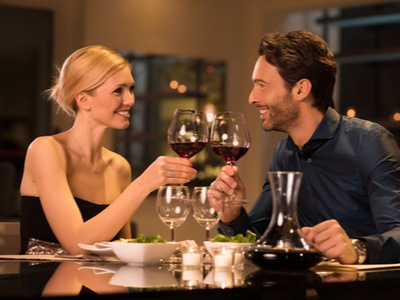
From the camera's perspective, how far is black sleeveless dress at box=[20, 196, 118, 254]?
3.24 metres

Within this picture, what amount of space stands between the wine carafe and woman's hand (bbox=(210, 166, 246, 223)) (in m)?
0.38

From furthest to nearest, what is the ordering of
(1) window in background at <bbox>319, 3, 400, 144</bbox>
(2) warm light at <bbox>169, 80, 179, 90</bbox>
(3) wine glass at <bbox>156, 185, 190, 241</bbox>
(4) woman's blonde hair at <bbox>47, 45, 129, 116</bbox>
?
(1) window in background at <bbox>319, 3, 400, 144</bbox>
(2) warm light at <bbox>169, 80, 179, 90</bbox>
(4) woman's blonde hair at <bbox>47, 45, 129, 116</bbox>
(3) wine glass at <bbox>156, 185, 190, 241</bbox>

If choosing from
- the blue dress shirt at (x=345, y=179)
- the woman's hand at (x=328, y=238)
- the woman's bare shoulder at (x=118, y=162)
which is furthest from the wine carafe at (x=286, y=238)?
the woman's bare shoulder at (x=118, y=162)

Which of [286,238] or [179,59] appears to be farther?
[179,59]

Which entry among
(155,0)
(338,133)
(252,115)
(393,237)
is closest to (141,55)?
(155,0)

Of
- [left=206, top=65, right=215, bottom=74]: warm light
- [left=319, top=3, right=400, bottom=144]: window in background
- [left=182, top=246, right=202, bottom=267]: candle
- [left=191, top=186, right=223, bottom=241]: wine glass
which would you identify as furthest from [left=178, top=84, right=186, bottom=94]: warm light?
[left=182, top=246, right=202, bottom=267]: candle

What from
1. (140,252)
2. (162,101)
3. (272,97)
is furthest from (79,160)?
(162,101)

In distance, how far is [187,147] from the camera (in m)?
2.61

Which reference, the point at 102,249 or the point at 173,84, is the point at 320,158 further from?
the point at 173,84

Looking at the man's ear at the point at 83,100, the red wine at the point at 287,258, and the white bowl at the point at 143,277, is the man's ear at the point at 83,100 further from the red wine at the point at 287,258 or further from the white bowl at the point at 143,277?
the red wine at the point at 287,258

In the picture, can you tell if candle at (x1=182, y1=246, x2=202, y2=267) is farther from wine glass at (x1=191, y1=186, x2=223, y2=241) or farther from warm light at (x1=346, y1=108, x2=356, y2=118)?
warm light at (x1=346, y1=108, x2=356, y2=118)

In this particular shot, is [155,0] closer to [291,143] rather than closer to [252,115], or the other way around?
[252,115]

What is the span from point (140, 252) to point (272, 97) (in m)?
1.07

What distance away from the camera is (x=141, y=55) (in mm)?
7285
